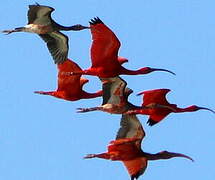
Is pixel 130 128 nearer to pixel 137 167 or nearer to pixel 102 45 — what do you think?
pixel 137 167

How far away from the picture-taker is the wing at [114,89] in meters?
97.8

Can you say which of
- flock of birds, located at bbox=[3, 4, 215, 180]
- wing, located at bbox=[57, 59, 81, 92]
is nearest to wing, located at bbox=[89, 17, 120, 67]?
flock of birds, located at bbox=[3, 4, 215, 180]

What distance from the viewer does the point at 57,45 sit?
98.5 meters

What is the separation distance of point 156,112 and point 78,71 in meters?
3.09

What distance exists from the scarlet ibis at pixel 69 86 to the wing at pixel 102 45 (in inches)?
108

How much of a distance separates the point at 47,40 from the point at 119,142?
14.7 ft

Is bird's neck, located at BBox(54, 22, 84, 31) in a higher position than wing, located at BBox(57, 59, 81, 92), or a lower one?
higher

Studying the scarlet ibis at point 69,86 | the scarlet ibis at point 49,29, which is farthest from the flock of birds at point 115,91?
Result: the scarlet ibis at point 69,86

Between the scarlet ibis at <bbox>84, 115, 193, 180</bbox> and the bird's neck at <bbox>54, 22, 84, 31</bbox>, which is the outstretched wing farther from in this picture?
the bird's neck at <bbox>54, 22, 84, 31</bbox>

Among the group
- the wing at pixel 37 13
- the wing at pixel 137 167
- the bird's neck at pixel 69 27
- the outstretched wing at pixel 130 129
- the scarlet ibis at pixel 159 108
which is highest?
the wing at pixel 37 13

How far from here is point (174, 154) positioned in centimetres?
9731

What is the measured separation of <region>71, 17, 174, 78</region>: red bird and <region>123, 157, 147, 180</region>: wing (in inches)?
119

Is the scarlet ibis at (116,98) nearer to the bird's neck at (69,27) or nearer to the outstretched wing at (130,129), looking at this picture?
the outstretched wing at (130,129)

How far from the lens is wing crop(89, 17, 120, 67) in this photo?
95812mm
